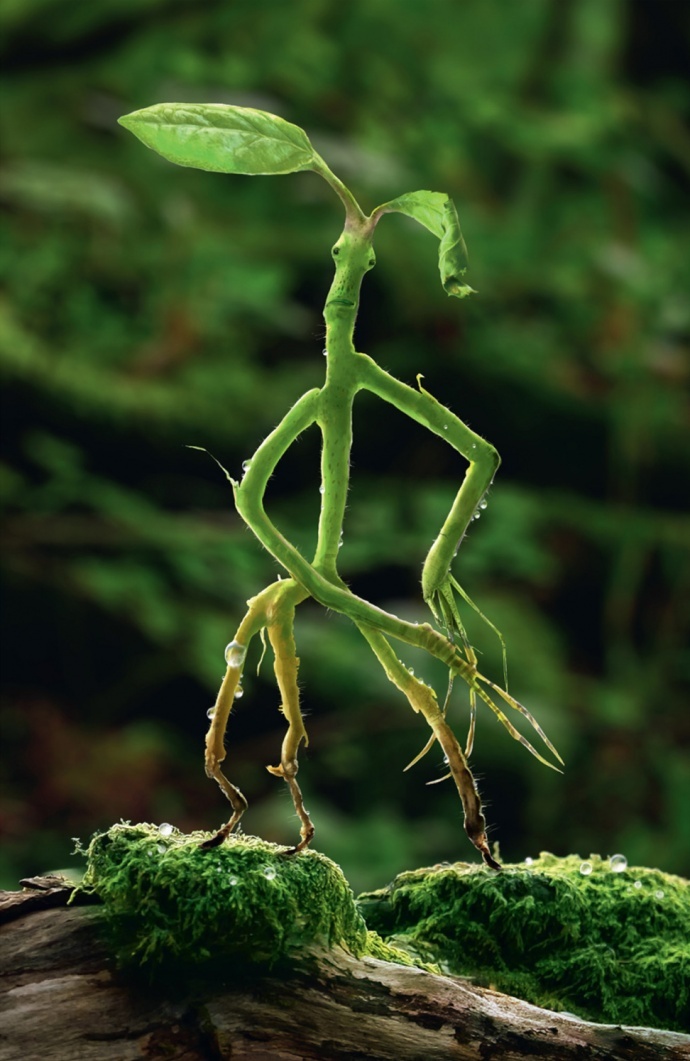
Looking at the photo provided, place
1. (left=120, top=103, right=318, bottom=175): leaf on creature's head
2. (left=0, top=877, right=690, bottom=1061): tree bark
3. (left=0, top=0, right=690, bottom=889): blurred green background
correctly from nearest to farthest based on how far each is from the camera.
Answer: (left=0, top=877, right=690, bottom=1061): tree bark < (left=120, top=103, right=318, bottom=175): leaf on creature's head < (left=0, top=0, right=690, bottom=889): blurred green background

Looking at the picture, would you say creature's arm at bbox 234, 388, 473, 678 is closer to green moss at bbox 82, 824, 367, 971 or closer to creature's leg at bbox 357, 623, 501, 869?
creature's leg at bbox 357, 623, 501, 869

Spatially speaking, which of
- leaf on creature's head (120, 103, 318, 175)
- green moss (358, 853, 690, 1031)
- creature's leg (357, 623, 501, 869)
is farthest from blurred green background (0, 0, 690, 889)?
leaf on creature's head (120, 103, 318, 175)

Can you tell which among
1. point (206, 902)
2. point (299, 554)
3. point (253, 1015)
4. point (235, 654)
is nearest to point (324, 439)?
point (299, 554)

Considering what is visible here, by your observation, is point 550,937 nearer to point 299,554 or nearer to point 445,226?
point 299,554

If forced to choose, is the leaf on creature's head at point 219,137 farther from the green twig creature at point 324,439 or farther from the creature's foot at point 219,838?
the creature's foot at point 219,838

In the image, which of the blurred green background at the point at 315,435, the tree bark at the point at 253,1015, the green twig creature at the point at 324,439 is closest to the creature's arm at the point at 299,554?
the green twig creature at the point at 324,439
